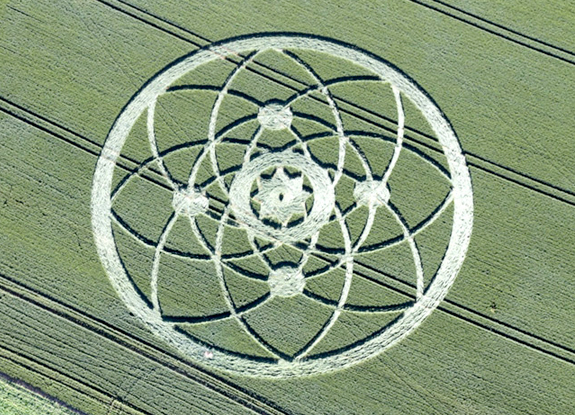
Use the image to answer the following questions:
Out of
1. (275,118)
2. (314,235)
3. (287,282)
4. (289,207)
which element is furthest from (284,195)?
(287,282)

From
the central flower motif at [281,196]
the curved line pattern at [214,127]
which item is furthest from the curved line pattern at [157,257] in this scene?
the central flower motif at [281,196]

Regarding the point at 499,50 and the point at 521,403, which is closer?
the point at 521,403

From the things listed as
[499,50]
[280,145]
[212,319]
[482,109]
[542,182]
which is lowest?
[212,319]

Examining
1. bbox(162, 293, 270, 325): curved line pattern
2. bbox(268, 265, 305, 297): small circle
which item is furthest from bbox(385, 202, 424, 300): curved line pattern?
bbox(162, 293, 270, 325): curved line pattern

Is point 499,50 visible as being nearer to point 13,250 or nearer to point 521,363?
point 521,363

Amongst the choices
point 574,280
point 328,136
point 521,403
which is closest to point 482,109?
point 328,136

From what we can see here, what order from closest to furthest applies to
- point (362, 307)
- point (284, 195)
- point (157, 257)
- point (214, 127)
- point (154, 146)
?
1. point (362, 307)
2. point (157, 257)
3. point (284, 195)
4. point (154, 146)
5. point (214, 127)

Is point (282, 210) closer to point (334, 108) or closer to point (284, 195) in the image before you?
point (284, 195)

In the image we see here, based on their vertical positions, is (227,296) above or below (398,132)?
below

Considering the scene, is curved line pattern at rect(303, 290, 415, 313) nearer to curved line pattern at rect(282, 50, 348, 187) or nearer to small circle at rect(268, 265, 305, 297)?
small circle at rect(268, 265, 305, 297)
